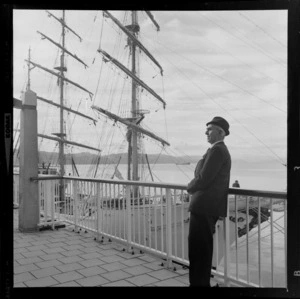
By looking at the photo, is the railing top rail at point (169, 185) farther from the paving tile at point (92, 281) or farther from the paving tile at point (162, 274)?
the paving tile at point (92, 281)

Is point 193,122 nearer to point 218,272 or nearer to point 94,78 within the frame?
point 218,272

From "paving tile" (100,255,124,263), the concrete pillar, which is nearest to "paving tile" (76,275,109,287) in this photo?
"paving tile" (100,255,124,263)

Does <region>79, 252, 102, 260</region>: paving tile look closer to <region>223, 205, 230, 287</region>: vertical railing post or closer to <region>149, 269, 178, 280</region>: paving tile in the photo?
<region>149, 269, 178, 280</region>: paving tile

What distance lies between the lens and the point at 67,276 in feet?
8.45

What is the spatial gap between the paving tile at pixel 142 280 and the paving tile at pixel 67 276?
1.49ft

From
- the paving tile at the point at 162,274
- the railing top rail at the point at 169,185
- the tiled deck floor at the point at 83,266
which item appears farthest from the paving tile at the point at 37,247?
the paving tile at the point at 162,274

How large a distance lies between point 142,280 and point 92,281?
0.43 metres

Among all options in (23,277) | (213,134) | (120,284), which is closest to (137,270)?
(120,284)

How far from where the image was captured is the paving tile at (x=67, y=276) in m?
2.51

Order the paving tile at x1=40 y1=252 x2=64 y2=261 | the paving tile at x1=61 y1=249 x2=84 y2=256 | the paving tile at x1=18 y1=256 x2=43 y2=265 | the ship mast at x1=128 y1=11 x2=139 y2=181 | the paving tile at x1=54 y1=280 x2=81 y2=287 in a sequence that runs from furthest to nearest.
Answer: the ship mast at x1=128 y1=11 x2=139 y2=181
the paving tile at x1=61 y1=249 x2=84 y2=256
the paving tile at x1=40 y1=252 x2=64 y2=261
the paving tile at x1=18 y1=256 x2=43 y2=265
the paving tile at x1=54 y1=280 x2=81 y2=287

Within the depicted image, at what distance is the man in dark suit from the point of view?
208cm

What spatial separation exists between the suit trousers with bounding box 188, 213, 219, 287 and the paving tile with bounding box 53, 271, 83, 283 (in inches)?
41.0

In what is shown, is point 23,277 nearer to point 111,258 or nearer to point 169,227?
point 111,258
